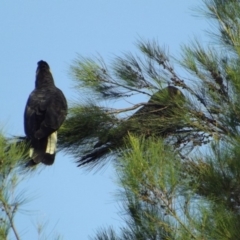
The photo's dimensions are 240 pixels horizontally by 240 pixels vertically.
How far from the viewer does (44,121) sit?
442 centimetres

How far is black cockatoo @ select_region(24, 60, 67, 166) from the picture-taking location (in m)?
4.18

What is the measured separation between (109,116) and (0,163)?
1296mm

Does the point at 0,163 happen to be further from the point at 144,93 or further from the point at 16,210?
the point at 144,93

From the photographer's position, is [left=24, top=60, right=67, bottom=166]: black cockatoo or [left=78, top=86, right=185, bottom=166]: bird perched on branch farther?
[left=24, top=60, right=67, bottom=166]: black cockatoo

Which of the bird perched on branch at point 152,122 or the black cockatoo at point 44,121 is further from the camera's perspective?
the black cockatoo at point 44,121

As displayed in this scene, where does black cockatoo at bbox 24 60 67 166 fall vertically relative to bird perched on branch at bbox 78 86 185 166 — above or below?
above

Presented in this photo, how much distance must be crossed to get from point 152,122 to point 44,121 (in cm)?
67

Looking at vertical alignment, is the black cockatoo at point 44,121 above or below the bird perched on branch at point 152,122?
above

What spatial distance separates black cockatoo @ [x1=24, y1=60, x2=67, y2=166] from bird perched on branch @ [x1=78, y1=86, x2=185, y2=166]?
20cm

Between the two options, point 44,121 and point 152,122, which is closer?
point 152,122

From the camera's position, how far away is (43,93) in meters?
4.82

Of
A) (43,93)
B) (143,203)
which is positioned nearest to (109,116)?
(43,93)

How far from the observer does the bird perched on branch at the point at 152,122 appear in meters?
3.91

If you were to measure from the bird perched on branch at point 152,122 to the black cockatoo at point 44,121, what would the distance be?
0.66 feet
